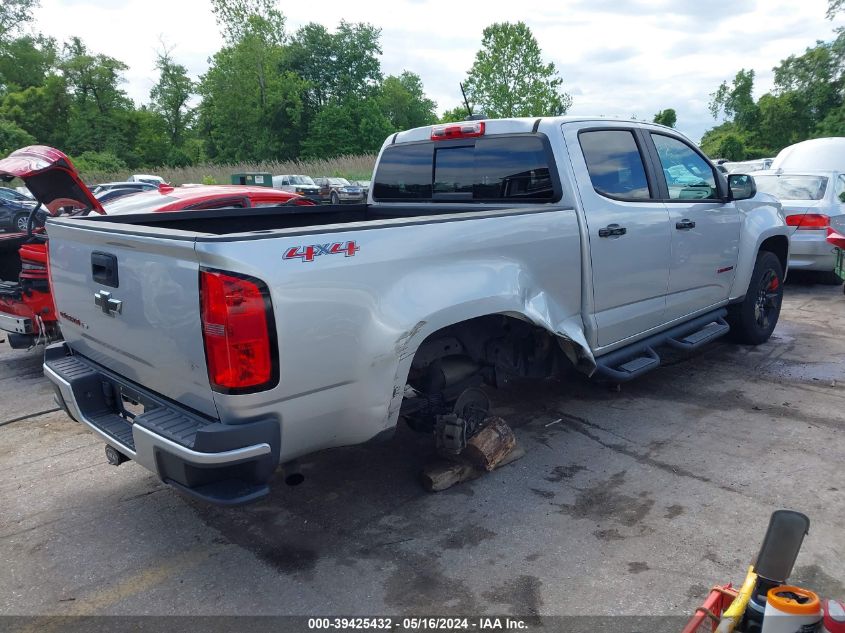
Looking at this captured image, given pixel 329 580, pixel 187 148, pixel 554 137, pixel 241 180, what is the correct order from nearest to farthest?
pixel 329 580 → pixel 554 137 → pixel 241 180 → pixel 187 148

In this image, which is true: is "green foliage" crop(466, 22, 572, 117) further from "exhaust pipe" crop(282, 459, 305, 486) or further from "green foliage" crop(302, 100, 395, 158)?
"exhaust pipe" crop(282, 459, 305, 486)

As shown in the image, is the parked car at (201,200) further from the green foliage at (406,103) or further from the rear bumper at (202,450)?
the green foliage at (406,103)

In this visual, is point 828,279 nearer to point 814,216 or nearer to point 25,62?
point 814,216

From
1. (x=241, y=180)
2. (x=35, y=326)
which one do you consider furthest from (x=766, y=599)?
(x=241, y=180)

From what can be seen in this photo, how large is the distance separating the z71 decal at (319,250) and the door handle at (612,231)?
1.98m

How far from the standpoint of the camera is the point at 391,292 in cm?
287

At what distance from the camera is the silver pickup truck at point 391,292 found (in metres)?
2.54

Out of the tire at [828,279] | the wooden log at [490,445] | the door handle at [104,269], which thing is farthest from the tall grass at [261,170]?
the door handle at [104,269]

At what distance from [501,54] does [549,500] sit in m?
45.0

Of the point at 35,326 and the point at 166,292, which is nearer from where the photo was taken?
the point at 166,292

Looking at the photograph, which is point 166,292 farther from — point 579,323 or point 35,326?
point 35,326

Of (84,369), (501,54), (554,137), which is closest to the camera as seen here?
(84,369)

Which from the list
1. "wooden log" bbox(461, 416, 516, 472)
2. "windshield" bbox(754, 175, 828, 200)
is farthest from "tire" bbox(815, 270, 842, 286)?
"wooden log" bbox(461, 416, 516, 472)

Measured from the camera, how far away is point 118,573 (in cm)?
302
